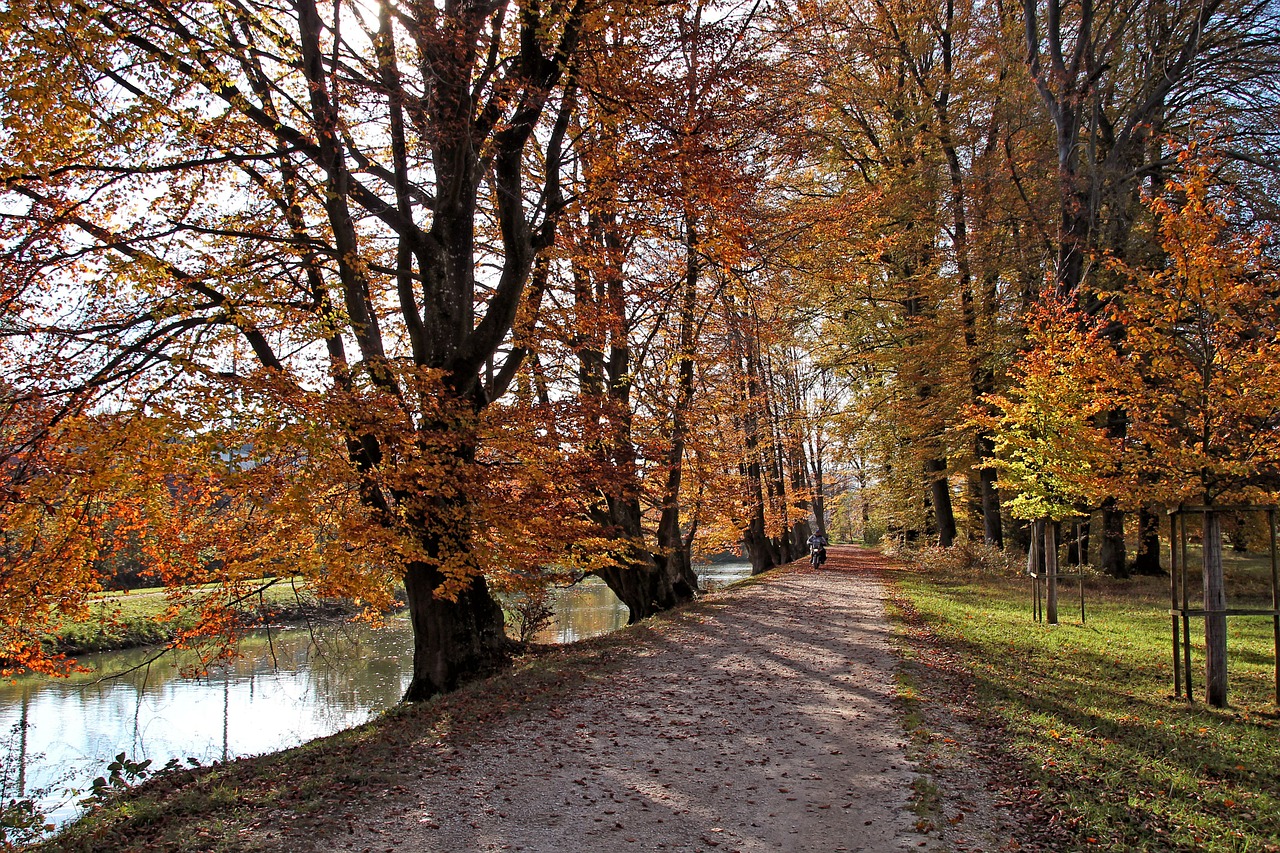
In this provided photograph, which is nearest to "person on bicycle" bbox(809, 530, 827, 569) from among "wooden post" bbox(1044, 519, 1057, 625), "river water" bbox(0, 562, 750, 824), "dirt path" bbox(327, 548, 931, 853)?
"wooden post" bbox(1044, 519, 1057, 625)

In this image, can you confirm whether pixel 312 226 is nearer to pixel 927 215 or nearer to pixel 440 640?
pixel 440 640

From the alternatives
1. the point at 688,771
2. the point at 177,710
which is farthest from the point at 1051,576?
the point at 177,710

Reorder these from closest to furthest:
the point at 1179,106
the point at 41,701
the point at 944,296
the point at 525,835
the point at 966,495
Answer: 1. the point at 525,835
2. the point at 41,701
3. the point at 1179,106
4. the point at 944,296
5. the point at 966,495

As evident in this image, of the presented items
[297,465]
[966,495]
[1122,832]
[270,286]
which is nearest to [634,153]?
[270,286]

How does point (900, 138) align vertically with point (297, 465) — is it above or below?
above

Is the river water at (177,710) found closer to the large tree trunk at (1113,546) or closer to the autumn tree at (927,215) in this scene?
the autumn tree at (927,215)

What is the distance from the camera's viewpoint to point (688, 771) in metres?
5.73

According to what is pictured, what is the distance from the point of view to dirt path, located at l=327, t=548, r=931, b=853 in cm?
460

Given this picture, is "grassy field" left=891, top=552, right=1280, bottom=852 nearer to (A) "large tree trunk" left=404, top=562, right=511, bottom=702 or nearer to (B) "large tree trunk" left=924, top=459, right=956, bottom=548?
(A) "large tree trunk" left=404, top=562, right=511, bottom=702

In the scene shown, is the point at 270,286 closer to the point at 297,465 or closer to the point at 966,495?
the point at 297,465

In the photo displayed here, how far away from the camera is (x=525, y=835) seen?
4.63 meters

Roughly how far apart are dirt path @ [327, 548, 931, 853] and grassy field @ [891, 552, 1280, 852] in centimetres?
98

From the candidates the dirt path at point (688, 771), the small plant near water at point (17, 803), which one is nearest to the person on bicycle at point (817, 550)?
the dirt path at point (688, 771)

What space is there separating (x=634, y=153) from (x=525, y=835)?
7.48m
